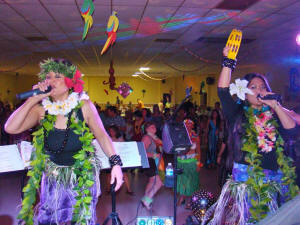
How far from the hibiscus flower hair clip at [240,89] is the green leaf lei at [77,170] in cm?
106

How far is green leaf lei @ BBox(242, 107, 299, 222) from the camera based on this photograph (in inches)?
82.7

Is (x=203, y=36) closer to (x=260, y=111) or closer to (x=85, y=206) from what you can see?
(x=260, y=111)

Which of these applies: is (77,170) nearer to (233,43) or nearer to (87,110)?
(87,110)

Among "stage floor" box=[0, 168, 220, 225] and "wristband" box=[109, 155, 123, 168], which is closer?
"wristband" box=[109, 155, 123, 168]

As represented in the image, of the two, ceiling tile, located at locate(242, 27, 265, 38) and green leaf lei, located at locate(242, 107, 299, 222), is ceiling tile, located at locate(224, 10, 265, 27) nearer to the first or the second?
ceiling tile, located at locate(242, 27, 265, 38)

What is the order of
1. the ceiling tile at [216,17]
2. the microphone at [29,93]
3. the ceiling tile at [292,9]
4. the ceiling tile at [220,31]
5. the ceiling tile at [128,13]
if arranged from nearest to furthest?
1. the microphone at [29,93]
2. the ceiling tile at [292,9]
3. the ceiling tile at [128,13]
4. the ceiling tile at [216,17]
5. the ceiling tile at [220,31]

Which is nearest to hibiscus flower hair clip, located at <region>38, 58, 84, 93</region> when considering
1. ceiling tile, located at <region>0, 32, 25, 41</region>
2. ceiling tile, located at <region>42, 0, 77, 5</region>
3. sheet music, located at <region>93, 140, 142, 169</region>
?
sheet music, located at <region>93, 140, 142, 169</region>

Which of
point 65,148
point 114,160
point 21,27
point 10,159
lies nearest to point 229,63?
point 114,160

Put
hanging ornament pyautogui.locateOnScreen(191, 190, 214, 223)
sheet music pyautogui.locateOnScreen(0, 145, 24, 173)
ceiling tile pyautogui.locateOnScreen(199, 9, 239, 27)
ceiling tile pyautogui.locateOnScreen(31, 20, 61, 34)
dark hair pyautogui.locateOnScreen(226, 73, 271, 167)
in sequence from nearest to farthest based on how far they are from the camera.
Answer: dark hair pyautogui.locateOnScreen(226, 73, 271, 167), sheet music pyautogui.locateOnScreen(0, 145, 24, 173), hanging ornament pyautogui.locateOnScreen(191, 190, 214, 223), ceiling tile pyautogui.locateOnScreen(199, 9, 239, 27), ceiling tile pyautogui.locateOnScreen(31, 20, 61, 34)

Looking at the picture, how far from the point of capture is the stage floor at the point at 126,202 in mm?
3682

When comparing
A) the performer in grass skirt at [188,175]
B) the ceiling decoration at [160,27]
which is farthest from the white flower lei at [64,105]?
the performer in grass skirt at [188,175]

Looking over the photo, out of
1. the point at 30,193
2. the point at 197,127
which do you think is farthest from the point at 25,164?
the point at 197,127

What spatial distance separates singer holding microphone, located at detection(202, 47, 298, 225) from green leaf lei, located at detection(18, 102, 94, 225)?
97 cm

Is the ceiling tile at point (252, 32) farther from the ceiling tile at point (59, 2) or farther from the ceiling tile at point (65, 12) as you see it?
the ceiling tile at point (59, 2)
